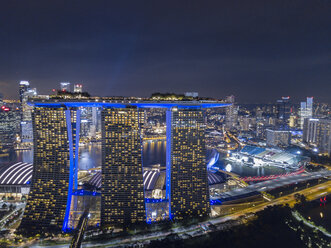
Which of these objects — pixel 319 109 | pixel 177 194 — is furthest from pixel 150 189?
pixel 319 109

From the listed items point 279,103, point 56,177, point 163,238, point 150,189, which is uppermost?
point 279,103

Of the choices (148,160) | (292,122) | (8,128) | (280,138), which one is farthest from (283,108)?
(8,128)

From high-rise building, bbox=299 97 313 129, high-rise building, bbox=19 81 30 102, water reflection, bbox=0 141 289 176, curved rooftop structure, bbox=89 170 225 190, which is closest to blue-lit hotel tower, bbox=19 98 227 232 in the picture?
curved rooftop structure, bbox=89 170 225 190

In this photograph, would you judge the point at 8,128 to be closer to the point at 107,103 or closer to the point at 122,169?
the point at 107,103

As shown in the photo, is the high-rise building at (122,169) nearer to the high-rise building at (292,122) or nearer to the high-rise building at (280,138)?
the high-rise building at (280,138)

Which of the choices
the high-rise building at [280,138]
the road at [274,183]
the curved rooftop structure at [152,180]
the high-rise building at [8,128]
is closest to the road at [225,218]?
the road at [274,183]

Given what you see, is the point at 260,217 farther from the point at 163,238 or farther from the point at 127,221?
the point at 127,221

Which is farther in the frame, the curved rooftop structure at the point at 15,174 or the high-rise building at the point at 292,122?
the high-rise building at the point at 292,122
